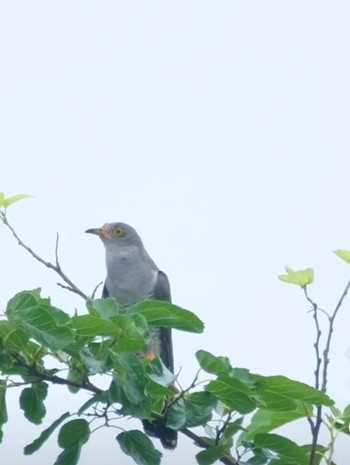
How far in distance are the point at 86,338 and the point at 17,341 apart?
208mm

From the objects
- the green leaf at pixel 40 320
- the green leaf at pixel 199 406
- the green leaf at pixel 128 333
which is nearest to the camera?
the green leaf at pixel 40 320

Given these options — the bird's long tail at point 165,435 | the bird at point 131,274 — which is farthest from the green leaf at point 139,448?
the bird at point 131,274

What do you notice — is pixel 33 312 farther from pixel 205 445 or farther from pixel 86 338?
pixel 205 445

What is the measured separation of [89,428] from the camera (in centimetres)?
327

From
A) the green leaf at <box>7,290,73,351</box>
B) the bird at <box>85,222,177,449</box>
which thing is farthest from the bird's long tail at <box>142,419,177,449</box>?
the green leaf at <box>7,290,73,351</box>

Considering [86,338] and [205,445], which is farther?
[205,445]

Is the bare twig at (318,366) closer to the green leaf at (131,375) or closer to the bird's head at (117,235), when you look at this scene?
the green leaf at (131,375)

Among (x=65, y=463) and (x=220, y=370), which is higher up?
(x=220, y=370)

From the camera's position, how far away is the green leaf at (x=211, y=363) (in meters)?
3.03

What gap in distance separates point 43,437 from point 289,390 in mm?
822

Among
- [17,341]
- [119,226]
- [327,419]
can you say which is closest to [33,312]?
[17,341]

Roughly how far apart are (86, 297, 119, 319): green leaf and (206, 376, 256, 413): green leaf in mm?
408

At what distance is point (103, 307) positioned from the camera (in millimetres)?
2977

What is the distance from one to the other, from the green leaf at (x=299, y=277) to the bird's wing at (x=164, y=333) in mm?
3137
